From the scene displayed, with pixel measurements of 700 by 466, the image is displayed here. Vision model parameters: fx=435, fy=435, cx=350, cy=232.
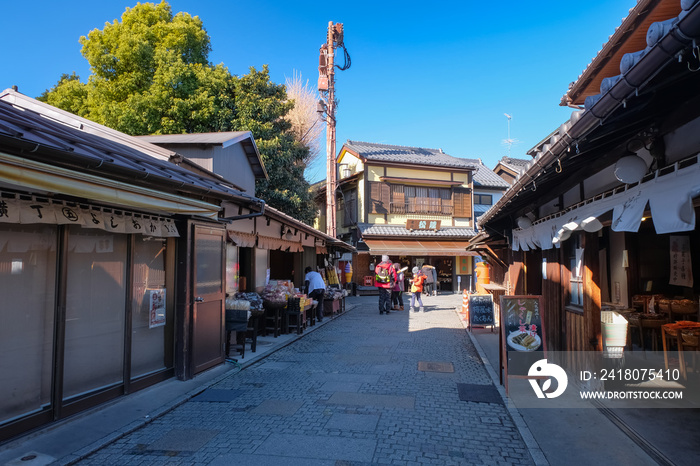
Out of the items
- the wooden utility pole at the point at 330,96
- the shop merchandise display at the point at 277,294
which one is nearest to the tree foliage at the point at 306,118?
the wooden utility pole at the point at 330,96

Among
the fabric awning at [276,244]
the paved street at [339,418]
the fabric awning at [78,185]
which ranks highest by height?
the fabric awning at [78,185]

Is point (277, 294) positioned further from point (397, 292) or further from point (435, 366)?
point (397, 292)

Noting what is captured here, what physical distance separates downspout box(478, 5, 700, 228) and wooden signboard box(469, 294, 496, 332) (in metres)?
7.90

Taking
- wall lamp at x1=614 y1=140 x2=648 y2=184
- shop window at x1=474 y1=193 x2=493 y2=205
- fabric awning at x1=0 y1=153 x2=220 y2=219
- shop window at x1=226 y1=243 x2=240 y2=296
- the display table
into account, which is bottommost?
the display table

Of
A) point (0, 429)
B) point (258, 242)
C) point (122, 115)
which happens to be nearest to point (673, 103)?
point (0, 429)

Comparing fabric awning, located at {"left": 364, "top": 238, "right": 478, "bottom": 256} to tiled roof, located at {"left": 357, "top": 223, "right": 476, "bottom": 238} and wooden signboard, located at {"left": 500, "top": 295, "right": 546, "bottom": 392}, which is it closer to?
tiled roof, located at {"left": 357, "top": 223, "right": 476, "bottom": 238}

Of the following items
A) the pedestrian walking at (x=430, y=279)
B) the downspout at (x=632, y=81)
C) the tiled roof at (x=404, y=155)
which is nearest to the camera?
the downspout at (x=632, y=81)

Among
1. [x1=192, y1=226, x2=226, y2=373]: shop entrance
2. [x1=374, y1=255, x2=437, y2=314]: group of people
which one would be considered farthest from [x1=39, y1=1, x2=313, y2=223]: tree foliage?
[x1=192, y1=226, x2=226, y2=373]: shop entrance

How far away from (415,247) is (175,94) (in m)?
15.7

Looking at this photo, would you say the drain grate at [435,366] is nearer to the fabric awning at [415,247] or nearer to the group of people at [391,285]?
the group of people at [391,285]

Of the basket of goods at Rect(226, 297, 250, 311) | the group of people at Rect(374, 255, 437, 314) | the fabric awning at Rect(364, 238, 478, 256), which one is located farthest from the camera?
the fabric awning at Rect(364, 238, 478, 256)

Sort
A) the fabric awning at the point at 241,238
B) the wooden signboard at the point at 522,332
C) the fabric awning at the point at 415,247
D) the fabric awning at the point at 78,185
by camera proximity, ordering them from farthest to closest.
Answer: the fabric awning at the point at 415,247 < the fabric awning at the point at 241,238 < the wooden signboard at the point at 522,332 < the fabric awning at the point at 78,185

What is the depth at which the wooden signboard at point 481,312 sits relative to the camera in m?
12.1

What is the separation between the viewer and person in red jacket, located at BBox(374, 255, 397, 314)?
655 inches
